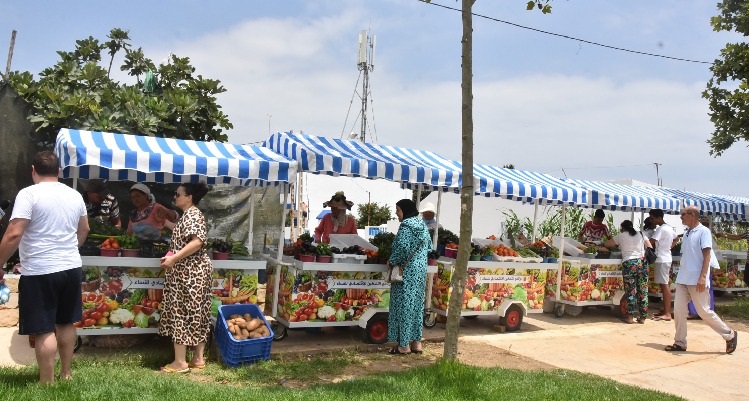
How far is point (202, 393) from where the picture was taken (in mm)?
4863

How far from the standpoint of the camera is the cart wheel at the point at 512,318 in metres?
9.41

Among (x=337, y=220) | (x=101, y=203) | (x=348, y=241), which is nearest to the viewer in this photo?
(x=348, y=241)

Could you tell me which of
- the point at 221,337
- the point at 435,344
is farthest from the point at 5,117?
the point at 435,344

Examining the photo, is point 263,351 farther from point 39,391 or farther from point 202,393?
point 39,391

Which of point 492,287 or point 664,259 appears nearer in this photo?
point 492,287

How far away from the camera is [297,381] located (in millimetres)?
6020

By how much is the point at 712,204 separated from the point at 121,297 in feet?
42.2

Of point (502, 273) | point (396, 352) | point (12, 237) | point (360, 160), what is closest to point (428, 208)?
point (502, 273)

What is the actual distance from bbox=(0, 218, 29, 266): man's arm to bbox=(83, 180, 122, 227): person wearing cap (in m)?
4.40

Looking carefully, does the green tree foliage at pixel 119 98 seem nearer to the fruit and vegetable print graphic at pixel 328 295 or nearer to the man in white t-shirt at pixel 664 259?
the fruit and vegetable print graphic at pixel 328 295

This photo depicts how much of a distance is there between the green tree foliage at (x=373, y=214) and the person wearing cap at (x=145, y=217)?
22676mm

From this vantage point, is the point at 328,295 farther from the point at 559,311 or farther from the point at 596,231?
the point at 596,231

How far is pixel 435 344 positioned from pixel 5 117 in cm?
750


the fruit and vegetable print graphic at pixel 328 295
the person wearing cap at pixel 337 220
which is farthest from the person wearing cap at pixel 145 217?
the person wearing cap at pixel 337 220
